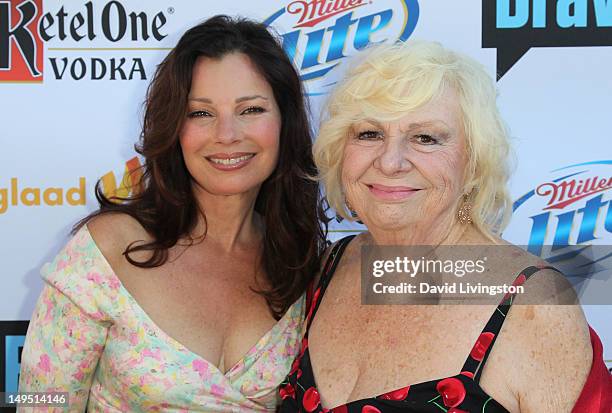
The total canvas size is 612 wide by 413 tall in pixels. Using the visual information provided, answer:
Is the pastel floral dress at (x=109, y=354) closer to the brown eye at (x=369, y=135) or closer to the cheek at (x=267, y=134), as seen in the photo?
the cheek at (x=267, y=134)

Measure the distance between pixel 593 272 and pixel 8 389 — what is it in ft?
6.41

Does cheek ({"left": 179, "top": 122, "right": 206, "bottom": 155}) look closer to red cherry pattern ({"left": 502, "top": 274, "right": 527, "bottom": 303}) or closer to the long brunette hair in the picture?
the long brunette hair

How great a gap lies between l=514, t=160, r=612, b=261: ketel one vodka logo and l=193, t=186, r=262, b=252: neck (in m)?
0.97

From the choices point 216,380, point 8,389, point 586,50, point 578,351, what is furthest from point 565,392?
point 8,389

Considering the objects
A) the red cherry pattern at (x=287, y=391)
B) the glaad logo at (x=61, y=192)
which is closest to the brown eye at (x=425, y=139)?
the red cherry pattern at (x=287, y=391)

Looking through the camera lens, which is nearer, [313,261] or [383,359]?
[383,359]

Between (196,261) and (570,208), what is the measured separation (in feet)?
4.15

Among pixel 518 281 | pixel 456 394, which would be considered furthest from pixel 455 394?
pixel 518 281

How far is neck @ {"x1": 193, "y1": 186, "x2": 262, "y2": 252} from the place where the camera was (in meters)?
1.99

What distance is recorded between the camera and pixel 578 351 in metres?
1.46

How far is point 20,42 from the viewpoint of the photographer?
8.00ft

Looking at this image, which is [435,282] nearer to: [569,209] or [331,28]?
[569,209]

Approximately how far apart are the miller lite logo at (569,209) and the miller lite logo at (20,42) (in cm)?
161

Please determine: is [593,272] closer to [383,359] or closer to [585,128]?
[585,128]
